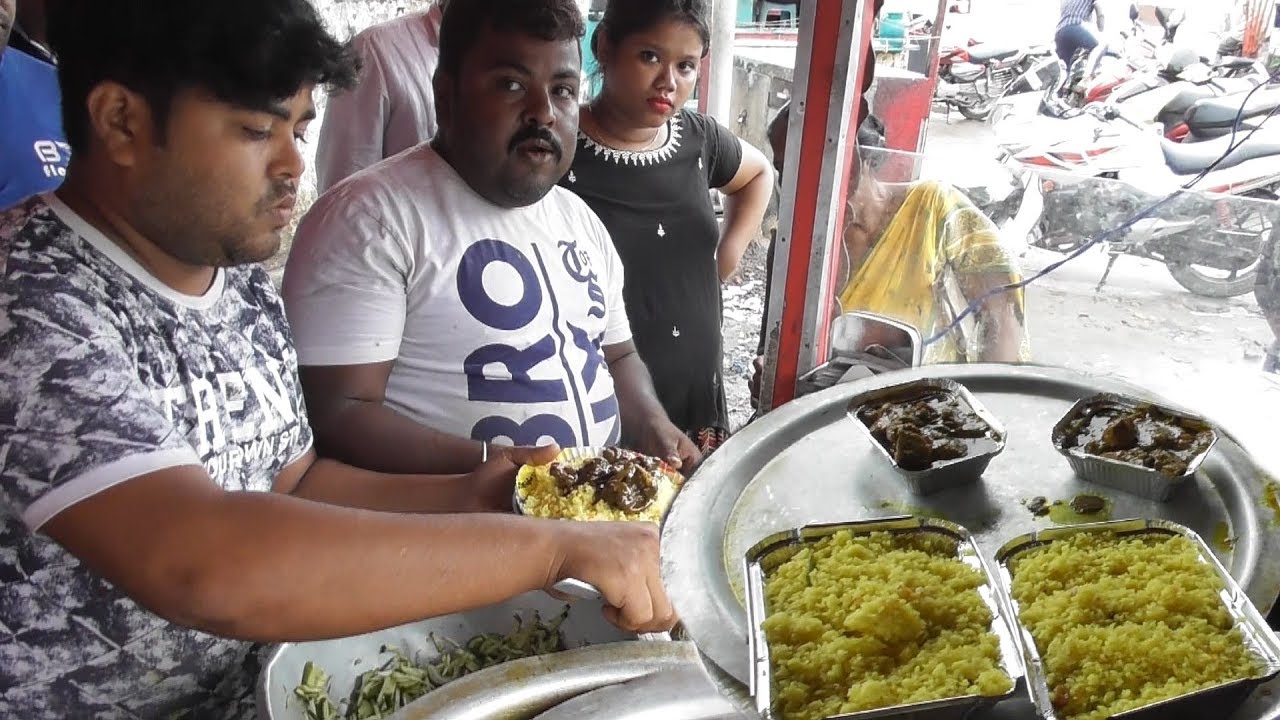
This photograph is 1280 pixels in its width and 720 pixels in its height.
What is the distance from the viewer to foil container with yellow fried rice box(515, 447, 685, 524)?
1.75 meters

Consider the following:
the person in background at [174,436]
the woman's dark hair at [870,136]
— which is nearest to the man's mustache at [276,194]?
the person in background at [174,436]

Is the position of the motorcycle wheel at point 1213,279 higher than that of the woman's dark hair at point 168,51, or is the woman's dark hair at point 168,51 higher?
the woman's dark hair at point 168,51

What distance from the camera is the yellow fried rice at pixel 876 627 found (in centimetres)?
82

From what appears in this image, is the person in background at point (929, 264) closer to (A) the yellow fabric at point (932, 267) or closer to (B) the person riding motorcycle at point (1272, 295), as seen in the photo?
(A) the yellow fabric at point (932, 267)

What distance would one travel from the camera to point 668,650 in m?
1.42

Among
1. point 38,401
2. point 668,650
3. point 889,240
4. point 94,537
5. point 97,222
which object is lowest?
point 668,650

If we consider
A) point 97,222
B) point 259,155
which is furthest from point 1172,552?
point 97,222

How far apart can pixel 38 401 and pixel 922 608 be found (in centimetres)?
101

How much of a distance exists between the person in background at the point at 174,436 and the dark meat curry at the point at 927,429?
0.39 meters

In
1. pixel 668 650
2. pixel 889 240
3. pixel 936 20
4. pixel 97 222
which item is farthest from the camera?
pixel 936 20

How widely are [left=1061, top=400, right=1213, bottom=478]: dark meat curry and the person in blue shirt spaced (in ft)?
7.23

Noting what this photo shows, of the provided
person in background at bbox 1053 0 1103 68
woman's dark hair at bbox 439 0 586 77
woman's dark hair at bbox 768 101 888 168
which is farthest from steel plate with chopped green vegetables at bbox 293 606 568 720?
person in background at bbox 1053 0 1103 68

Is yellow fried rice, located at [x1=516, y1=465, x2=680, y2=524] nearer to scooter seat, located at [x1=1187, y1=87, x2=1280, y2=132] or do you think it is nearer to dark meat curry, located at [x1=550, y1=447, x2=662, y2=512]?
dark meat curry, located at [x1=550, y1=447, x2=662, y2=512]

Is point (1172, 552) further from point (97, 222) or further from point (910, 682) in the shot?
point (97, 222)
